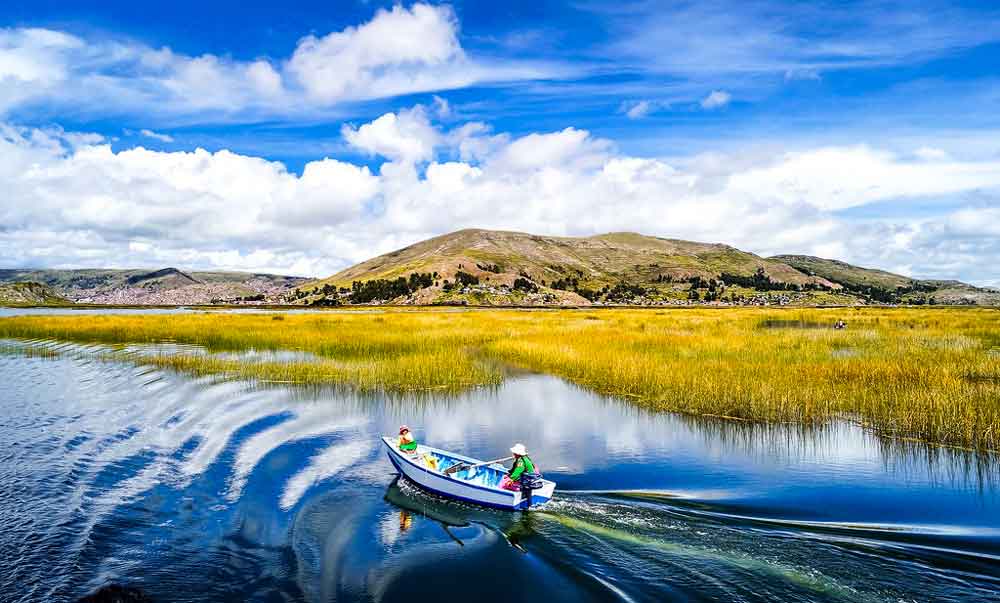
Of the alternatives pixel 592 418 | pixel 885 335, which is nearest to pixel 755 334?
pixel 885 335

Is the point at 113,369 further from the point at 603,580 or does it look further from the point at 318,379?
the point at 603,580

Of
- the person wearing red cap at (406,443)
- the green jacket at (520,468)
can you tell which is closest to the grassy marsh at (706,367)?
the green jacket at (520,468)

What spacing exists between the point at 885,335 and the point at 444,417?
49.3 metres

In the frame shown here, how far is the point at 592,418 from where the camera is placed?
26094mm

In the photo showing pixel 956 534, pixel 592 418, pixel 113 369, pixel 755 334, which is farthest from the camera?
pixel 755 334

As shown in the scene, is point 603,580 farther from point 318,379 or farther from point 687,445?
point 318,379

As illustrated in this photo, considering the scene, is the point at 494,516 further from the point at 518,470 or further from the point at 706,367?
the point at 706,367

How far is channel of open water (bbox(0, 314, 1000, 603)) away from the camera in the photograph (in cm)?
1199

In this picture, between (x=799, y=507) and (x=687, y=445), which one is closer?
(x=799, y=507)

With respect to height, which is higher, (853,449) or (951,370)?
(951,370)

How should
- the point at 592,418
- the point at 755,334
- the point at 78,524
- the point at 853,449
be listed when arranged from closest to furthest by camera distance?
the point at 78,524
the point at 853,449
the point at 592,418
the point at 755,334

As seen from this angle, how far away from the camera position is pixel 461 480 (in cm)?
1598

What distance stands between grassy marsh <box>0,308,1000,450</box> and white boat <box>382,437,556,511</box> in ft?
43.5

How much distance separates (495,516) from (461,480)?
4.62 feet
